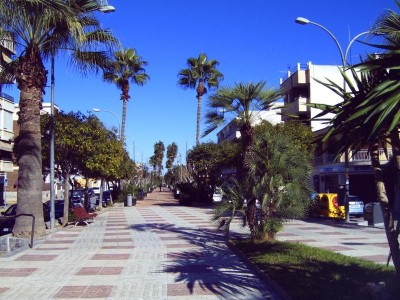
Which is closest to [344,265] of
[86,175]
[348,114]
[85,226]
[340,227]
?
[348,114]

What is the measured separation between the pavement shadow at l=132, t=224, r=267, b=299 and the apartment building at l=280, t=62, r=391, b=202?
2236 centimetres

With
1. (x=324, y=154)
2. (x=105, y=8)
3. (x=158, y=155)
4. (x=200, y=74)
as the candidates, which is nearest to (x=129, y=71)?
(x=200, y=74)

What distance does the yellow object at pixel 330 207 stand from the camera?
23.7 m

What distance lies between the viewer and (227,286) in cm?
872

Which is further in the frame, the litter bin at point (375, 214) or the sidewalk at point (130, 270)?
the litter bin at point (375, 214)

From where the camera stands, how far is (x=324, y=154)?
37.5 meters

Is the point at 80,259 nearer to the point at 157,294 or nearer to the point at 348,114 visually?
the point at 157,294

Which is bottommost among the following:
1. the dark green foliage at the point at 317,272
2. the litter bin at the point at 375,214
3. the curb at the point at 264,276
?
the curb at the point at 264,276

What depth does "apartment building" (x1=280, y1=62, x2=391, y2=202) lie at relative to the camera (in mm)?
37469

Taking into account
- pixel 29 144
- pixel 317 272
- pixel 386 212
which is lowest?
Answer: pixel 317 272

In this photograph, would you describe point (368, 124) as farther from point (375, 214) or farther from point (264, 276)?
point (375, 214)

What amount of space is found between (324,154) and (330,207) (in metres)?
13.6

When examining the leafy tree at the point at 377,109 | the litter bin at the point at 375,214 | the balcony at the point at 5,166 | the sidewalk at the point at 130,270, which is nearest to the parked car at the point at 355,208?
the litter bin at the point at 375,214

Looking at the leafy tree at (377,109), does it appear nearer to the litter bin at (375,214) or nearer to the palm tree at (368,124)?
the palm tree at (368,124)
